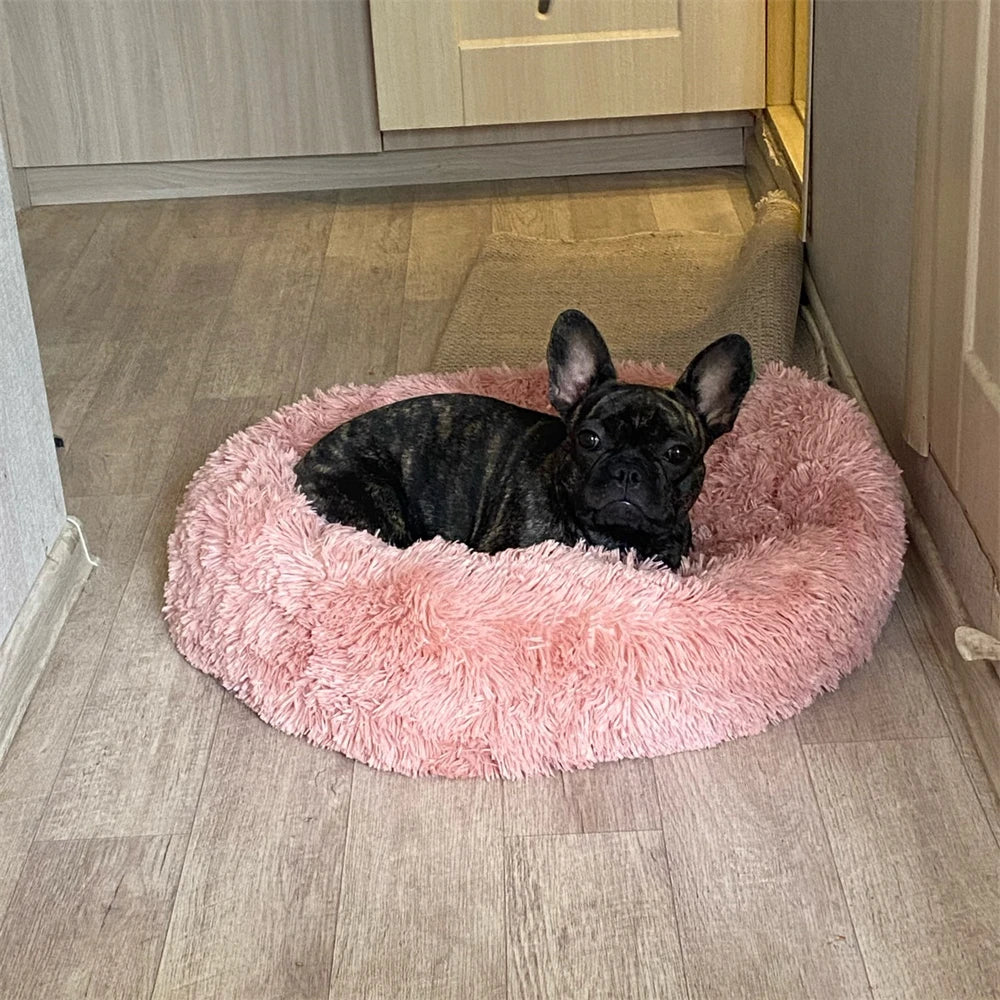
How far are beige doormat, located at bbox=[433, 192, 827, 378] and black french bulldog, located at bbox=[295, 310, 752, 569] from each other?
0.78 meters

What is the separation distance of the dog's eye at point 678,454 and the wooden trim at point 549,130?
2636mm

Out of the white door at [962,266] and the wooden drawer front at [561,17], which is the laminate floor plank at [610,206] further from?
the white door at [962,266]

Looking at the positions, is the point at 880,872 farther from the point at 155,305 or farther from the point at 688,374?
the point at 155,305

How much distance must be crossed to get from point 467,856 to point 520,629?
0.35 m

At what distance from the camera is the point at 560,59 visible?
14.5 feet

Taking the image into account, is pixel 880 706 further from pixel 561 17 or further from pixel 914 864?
pixel 561 17

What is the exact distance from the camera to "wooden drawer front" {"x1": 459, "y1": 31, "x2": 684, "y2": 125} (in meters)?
4.39

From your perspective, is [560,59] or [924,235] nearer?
[924,235]

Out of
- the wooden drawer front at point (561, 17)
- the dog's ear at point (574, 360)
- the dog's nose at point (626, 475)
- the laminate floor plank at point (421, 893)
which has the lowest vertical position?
the laminate floor plank at point (421, 893)

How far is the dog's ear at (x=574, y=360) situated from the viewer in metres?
2.29

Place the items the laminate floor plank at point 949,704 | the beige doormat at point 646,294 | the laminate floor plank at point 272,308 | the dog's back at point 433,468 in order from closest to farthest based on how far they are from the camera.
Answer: the laminate floor plank at point 949,704 < the dog's back at point 433,468 < the beige doormat at point 646,294 < the laminate floor plank at point 272,308

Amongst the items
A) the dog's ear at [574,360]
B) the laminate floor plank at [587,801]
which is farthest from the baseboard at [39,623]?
the dog's ear at [574,360]

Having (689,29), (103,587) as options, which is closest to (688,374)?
(103,587)

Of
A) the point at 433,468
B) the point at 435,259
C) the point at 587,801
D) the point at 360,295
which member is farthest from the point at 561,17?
the point at 587,801
